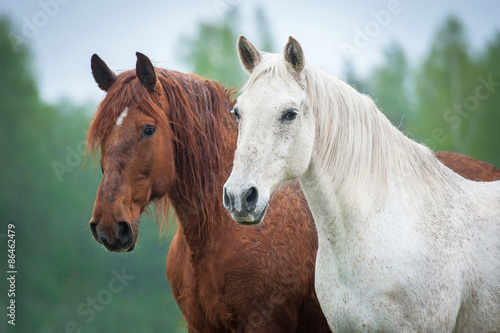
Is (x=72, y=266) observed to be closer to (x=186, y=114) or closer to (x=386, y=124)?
(x=186, y=114)

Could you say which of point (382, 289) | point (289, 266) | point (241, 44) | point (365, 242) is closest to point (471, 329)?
point (382, 289)

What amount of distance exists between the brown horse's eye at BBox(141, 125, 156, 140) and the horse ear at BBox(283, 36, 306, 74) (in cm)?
117

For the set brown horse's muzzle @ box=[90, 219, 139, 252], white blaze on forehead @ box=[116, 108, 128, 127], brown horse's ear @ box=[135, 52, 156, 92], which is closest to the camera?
brown horse's muzzle @ box=[90, 219, 139, 252]

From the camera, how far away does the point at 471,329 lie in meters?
2.84

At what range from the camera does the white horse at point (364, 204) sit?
2633 mm

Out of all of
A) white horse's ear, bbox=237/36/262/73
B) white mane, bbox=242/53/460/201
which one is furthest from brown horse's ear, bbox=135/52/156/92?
white mane, bbox=242/53/460/201

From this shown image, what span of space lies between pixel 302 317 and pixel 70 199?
33.1 ft

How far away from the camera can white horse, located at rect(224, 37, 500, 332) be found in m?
2.63

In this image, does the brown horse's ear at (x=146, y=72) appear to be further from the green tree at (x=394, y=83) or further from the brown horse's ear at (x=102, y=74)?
the green tree at (x=394, y=83)

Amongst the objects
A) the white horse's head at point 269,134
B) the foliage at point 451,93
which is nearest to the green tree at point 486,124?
the foliage at point 451,93

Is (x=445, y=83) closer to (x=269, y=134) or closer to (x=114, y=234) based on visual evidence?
(x=269, y=134)

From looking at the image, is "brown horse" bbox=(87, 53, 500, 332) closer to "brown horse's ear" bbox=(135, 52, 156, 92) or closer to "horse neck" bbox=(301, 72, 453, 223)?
"brown horse's ear" bbox=(135, 52, 156, 92)

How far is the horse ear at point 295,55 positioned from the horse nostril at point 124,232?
155cm

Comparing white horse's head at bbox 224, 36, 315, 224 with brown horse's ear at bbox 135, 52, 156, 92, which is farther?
brown horse's ear at bbox 135, 52, 156, 92
